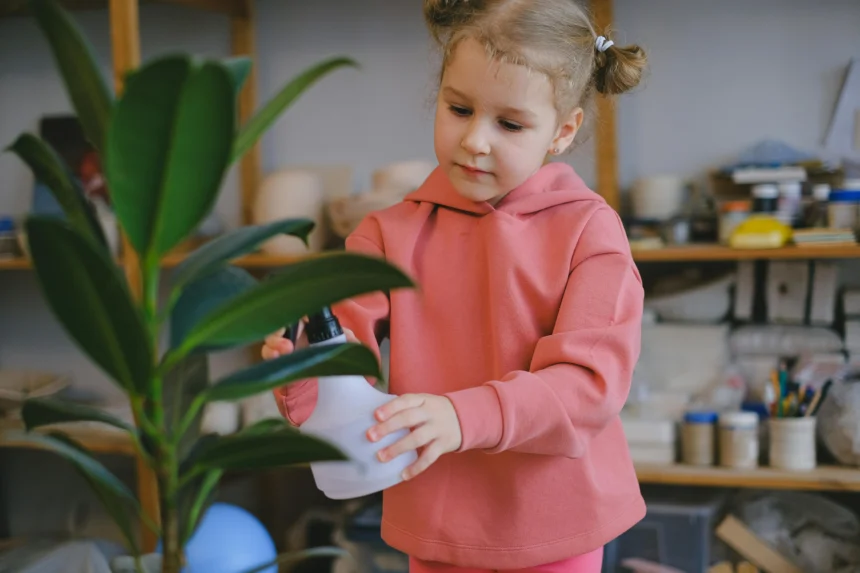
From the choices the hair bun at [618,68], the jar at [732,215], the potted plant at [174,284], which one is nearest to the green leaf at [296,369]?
the potted plant at [174,284]

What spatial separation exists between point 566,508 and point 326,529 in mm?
1335

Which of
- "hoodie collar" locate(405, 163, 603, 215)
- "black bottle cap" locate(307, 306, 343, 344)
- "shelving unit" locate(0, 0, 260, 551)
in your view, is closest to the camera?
"black bottle cap" locate(307, 306, 343, 344)

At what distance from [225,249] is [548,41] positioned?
19.7 inches

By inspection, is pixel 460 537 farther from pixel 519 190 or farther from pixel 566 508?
pixel 519 190

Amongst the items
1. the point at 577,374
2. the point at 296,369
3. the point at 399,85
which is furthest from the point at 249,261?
the point at 296,369

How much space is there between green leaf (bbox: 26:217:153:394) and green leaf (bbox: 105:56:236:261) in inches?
1.2

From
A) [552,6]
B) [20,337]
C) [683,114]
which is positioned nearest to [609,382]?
[552,6]

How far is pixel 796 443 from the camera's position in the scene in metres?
1.79

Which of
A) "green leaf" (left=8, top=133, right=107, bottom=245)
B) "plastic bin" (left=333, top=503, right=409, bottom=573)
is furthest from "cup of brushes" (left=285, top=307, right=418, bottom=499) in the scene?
"plastic bin" (left=333, top=503, right=409, bottom=573)

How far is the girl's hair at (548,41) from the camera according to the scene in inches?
36.7

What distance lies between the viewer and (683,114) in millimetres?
2160

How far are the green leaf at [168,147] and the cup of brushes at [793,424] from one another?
1556 mm

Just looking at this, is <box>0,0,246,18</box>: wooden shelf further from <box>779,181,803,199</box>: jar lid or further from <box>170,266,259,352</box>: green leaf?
<box>170,266,259,352</box>: green leaf

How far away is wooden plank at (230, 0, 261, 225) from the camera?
241 cm
